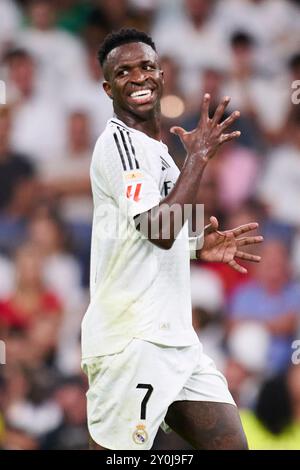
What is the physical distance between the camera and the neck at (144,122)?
3564 mm

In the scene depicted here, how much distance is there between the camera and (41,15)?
24.2 feet

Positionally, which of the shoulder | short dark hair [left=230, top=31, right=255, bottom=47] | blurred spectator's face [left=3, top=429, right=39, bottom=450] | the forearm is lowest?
blurred spectator's face [left=3, top=429, right=39, bottom=450]

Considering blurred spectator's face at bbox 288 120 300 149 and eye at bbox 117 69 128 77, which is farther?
blurred spectator's face at bbox 288 120 300 149

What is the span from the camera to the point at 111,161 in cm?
338

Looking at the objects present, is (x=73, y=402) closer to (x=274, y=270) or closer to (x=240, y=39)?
(x=274, y=270)

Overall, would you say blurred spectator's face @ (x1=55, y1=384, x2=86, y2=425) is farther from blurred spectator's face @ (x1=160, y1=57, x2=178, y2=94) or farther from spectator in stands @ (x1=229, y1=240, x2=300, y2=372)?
blurred spectator's face @ (x1=160, y1=57, x2=178, y2=94)

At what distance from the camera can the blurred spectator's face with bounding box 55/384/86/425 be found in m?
5.72

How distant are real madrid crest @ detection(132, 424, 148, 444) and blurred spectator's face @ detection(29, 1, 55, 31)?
15.7 ft

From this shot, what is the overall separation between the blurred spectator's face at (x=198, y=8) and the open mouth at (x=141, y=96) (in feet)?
13.3

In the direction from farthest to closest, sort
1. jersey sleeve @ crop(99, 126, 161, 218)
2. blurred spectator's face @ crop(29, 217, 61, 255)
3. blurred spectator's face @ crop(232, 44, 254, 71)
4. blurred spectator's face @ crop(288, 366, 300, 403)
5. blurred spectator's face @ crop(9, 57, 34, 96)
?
blurred spectator's face @ crop(232, 44, 254, 71)
blurred spectator's face @ crop(9, 57, 34, 96)
blurred spectator's face @ crop(29, 217, 61, 255)
blurred spectator's face @ crop(288, 366, 300, 403)
jersey sleeve @ crop(99, 126, 161, 218)

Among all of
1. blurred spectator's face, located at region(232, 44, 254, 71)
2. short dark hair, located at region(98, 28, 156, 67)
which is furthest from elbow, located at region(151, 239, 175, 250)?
blurred spectator's face, located at region(232, 44, 254, 71)

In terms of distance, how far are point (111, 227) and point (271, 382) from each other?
2798mm

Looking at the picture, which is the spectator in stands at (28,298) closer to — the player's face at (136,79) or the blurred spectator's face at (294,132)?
the blurred spectator's face at (294,132)

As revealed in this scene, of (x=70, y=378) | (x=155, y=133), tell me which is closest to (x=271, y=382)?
(x=70, y=378)
